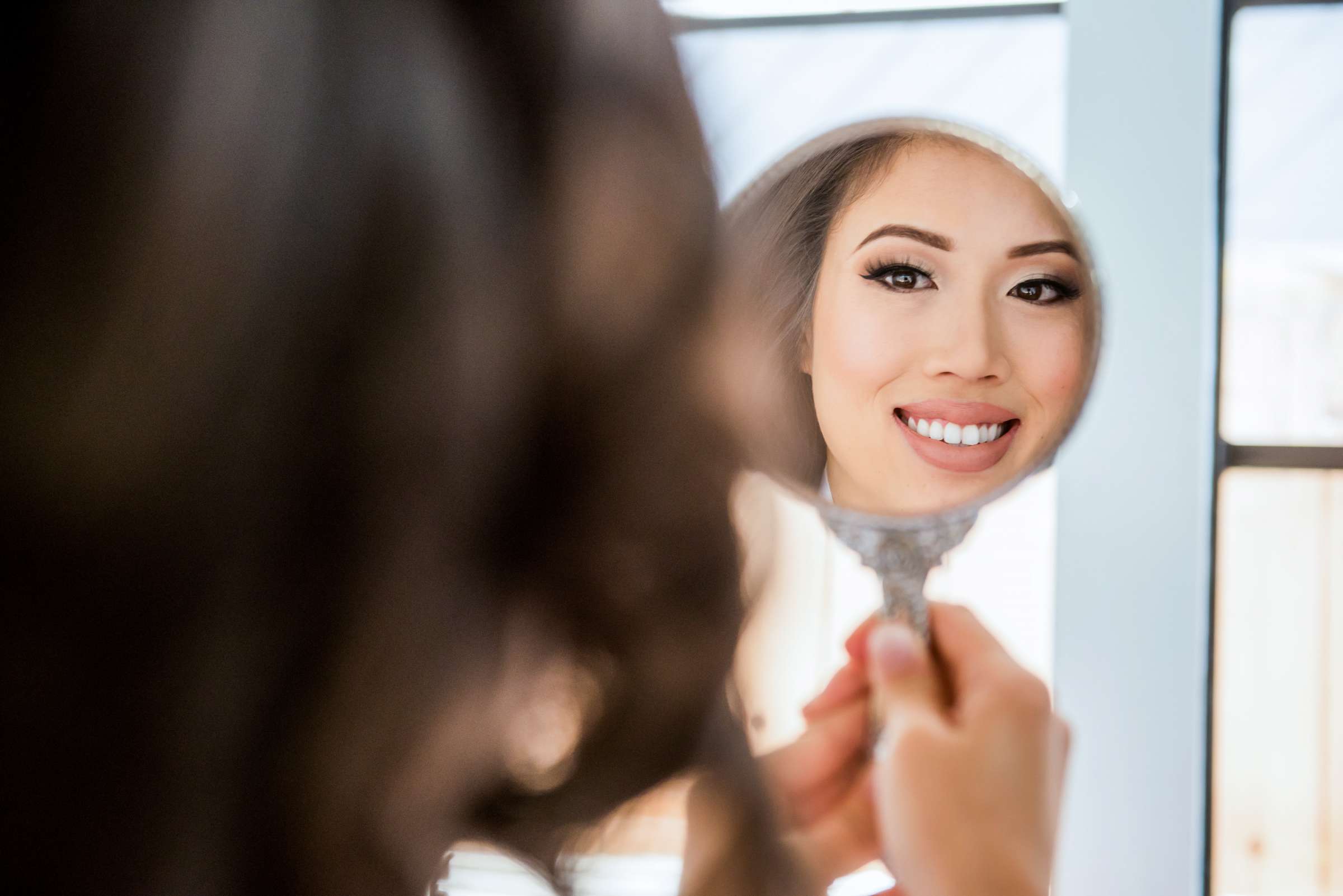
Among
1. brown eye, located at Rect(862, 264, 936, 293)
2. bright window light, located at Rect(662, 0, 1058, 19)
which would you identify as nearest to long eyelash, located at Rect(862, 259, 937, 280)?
brown eye, located at Rect(862, 264, 936, 293)

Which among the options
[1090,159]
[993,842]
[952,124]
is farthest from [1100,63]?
[993,842]

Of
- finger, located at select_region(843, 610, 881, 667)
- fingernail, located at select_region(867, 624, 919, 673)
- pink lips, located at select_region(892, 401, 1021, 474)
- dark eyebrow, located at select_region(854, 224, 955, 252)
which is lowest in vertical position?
→ finger, located at select_region(843, 610, 881, 667)

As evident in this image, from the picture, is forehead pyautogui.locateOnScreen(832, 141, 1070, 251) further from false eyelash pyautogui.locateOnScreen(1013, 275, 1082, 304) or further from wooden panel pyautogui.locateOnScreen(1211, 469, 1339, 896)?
wooden panel pyautogui.locateOnScreen(1211, 469, 1339, 896)

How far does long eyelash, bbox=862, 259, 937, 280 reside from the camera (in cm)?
61

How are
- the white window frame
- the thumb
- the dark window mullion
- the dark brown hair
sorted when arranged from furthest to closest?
the dark window mullion, the white window frame, the thumb, the dark brown hair

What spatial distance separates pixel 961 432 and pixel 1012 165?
17 cm

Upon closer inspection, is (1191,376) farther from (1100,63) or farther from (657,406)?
(657,406)

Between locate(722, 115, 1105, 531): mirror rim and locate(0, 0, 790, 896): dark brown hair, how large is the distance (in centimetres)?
20

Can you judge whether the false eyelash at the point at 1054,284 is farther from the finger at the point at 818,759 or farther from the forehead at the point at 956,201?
the finger at the point at 818,759

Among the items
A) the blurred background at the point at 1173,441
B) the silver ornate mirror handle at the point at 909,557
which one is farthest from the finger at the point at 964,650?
the blurred background at the point at 1173,441

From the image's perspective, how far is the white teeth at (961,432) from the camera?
602 millimetres

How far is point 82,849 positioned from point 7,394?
0.17m

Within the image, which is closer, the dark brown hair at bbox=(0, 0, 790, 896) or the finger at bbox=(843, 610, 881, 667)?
the dark brown hair at bbox=(0, 0, 790, 896)

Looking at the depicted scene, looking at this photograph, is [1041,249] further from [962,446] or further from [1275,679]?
[1275,679]
